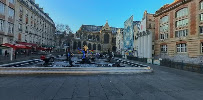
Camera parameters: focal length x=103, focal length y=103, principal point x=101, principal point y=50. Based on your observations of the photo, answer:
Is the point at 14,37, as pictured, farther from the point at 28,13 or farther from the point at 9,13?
the point at 28,13

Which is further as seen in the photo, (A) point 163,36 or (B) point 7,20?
(A) point 163,36

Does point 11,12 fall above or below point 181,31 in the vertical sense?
above

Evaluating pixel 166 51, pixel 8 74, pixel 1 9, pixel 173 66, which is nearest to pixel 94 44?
pixel 166 51

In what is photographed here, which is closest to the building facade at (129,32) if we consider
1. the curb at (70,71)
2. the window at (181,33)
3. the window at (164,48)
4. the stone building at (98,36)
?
the curb at (70,71)

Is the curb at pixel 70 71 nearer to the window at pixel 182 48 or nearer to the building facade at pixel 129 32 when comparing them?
the building facade at pixel 129 32

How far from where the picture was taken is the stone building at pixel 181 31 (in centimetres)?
2497

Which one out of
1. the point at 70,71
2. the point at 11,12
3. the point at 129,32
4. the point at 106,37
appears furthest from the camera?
the point at 106,37

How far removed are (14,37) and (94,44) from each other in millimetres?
49429

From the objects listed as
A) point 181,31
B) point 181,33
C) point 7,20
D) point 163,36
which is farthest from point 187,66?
point 7,20

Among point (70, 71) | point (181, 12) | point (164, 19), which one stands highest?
point (181, 12)

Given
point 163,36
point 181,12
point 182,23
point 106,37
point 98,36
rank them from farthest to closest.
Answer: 1. point 98,36
2. point 106,37
3. point 163,36
4. point 181,12
5. point 182,23

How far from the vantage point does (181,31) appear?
29.3 m

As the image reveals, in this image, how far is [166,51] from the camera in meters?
33.9

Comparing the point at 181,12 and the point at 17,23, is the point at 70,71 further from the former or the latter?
the point at 181,12
